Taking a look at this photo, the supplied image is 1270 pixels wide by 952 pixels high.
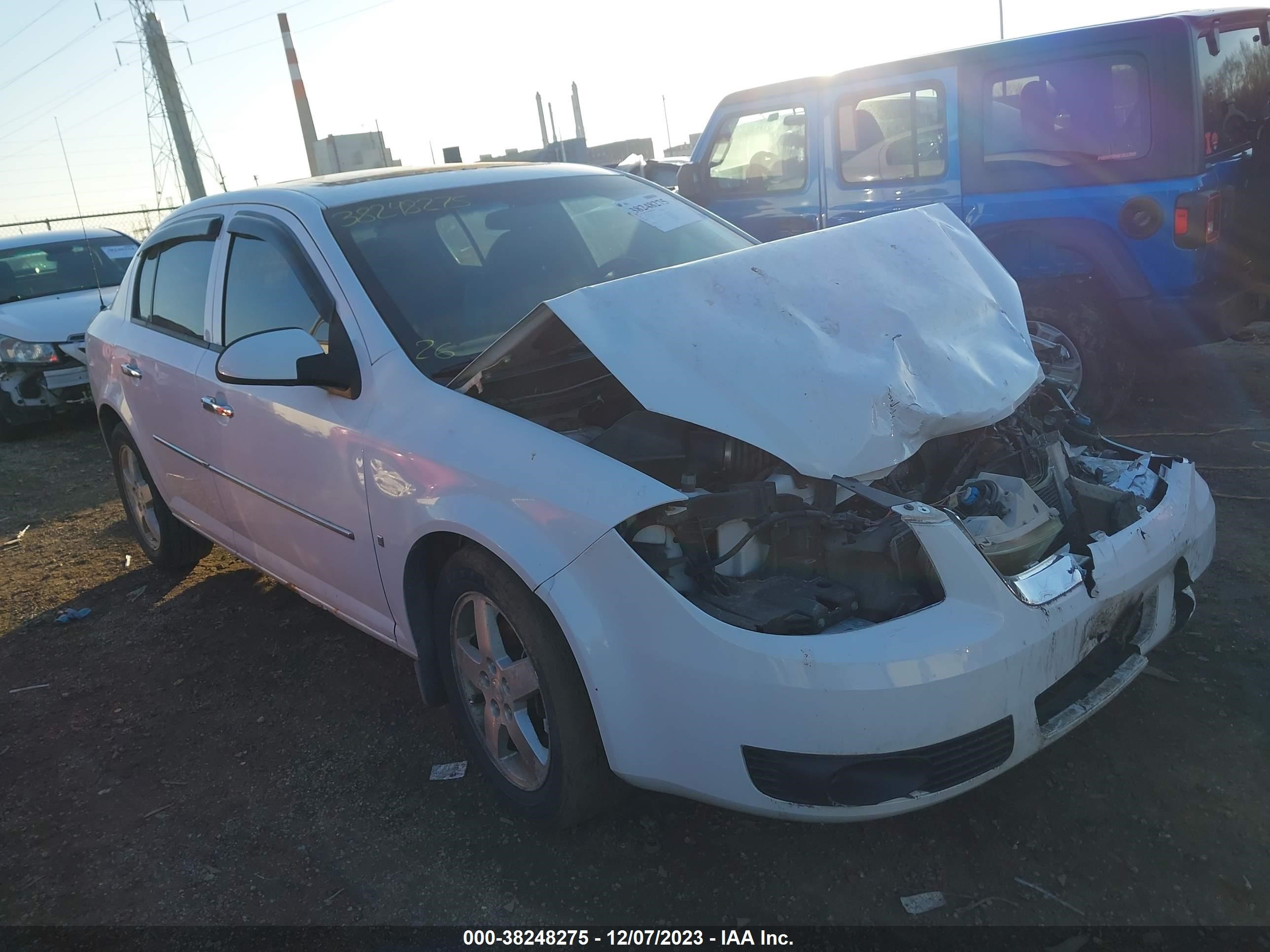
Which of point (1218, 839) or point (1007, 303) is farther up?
point (1007, 303)

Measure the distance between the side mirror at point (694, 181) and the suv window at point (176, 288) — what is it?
12.5ft

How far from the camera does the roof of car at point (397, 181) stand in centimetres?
349

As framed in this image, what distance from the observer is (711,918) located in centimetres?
233

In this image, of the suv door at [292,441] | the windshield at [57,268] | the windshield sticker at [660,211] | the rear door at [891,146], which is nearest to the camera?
the suv door at [292,441]

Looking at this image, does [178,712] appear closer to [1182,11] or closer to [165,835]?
[165,835]

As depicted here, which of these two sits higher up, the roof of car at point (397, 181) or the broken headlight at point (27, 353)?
the roof of car at point (397, 181)

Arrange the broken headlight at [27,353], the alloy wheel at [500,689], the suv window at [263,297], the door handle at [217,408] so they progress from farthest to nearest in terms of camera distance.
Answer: the broken headlight at [27,353] → the door handle at [217,408] → the suv window at [263,297] → the alloy wheel at [500,689]

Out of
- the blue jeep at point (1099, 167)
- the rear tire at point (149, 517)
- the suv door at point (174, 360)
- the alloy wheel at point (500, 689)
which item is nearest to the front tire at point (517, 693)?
the alloy wheel at point (500, 689)

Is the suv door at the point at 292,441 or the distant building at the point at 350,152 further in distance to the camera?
the distant building at the point at 350,152

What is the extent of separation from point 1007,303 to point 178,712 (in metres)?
3.31

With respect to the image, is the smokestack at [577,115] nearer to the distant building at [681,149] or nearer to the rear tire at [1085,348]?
the distant building at [681,149]

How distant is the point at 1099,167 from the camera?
5258 millimetres

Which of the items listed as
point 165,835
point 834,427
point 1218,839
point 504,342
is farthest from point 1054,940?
point 165,835

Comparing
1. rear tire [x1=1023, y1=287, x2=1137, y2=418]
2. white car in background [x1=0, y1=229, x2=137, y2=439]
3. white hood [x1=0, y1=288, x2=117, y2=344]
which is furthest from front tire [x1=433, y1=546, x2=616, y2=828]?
white hood [x1=0, y1=288, x2=117, y2=344]
